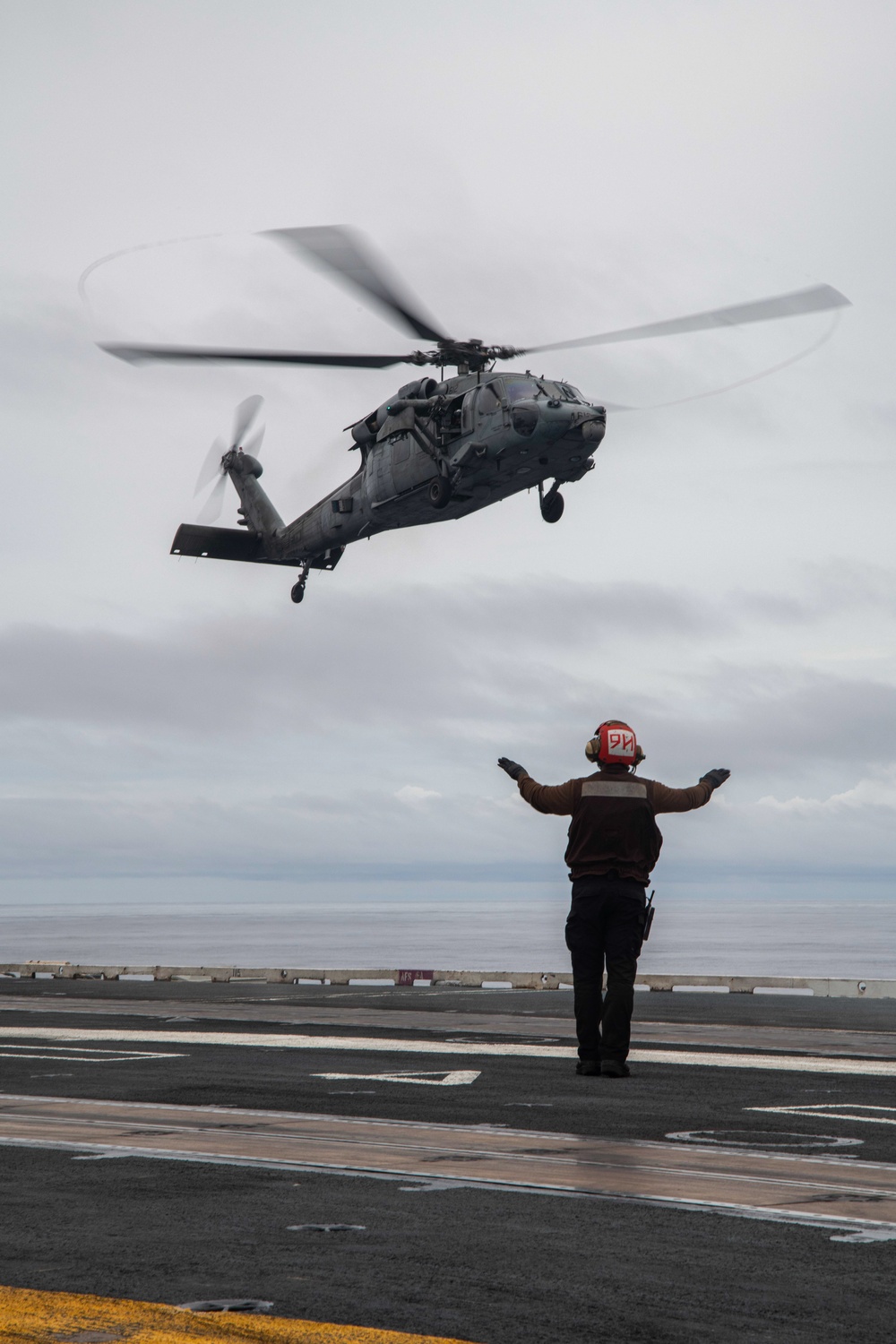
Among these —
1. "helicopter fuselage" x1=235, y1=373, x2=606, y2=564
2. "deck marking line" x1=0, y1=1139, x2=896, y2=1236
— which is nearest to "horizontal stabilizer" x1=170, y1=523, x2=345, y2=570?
"helicopter fuselage" x1=235, y1=373, x2=606, y2=564

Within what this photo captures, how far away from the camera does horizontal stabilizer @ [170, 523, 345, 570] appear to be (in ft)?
127

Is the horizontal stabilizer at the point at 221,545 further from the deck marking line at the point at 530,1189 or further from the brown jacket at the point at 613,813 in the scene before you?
the deck marking line at the point at 530,1189

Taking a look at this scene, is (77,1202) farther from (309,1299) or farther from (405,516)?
(405,516)

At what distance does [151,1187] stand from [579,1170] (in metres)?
1.87

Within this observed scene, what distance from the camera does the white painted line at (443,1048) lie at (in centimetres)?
1110

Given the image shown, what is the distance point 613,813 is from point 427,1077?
2404mm

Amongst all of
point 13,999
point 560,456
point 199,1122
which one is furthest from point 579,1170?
point 560,456

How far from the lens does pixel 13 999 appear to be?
72.2 ft

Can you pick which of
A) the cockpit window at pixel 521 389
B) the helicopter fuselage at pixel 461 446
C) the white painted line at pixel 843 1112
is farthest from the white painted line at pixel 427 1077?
the cockpit window at pixel 521 389

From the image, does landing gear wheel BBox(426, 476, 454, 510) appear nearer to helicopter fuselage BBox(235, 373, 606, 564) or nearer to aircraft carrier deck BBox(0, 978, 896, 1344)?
helicopter fuselage BBox(235, 373, 606, 564)

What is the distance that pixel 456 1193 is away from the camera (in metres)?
5.75

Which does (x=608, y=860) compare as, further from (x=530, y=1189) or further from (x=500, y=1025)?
(x=500, y=1025)

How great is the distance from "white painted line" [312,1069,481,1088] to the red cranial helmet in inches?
101

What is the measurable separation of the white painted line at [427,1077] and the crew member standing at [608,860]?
886mm
